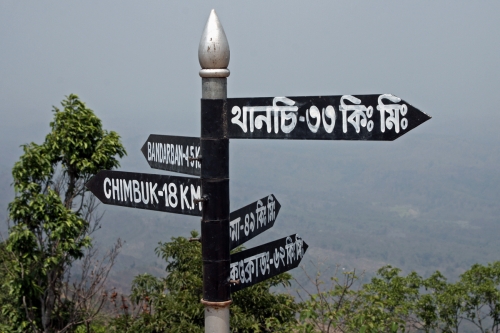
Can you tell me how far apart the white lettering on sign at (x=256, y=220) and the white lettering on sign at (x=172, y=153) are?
0.43m

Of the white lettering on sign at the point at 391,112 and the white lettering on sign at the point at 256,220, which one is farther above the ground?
the white lettering on sign at the point at 391,112

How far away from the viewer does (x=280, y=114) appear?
3434 mm

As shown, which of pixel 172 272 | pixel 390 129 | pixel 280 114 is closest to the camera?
pixel 390 129

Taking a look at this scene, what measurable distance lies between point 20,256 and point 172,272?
2858 mm

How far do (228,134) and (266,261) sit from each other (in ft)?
2.83

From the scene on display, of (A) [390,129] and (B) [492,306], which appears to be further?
(B) [492,306]

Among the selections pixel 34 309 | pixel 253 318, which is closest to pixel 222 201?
pixel 253 318

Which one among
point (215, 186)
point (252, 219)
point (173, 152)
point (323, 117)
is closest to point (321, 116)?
point (323, 117)

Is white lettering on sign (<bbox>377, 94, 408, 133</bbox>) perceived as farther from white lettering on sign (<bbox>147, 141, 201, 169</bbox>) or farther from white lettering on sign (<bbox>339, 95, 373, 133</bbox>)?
white lettering on sign (<bbox>147, 141, 201, 169</bbox>)

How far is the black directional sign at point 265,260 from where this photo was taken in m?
3.61

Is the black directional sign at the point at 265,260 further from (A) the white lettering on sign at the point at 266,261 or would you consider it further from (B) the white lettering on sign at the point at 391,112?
(B) the white lettering on sign at the point at 391,112

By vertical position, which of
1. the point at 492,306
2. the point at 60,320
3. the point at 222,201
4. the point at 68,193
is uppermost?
the point at 222,201

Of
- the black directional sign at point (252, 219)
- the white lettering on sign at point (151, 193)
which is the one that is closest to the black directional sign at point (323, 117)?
the white lettering on sign at point (151, 193)

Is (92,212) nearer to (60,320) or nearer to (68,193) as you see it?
(68,193)
